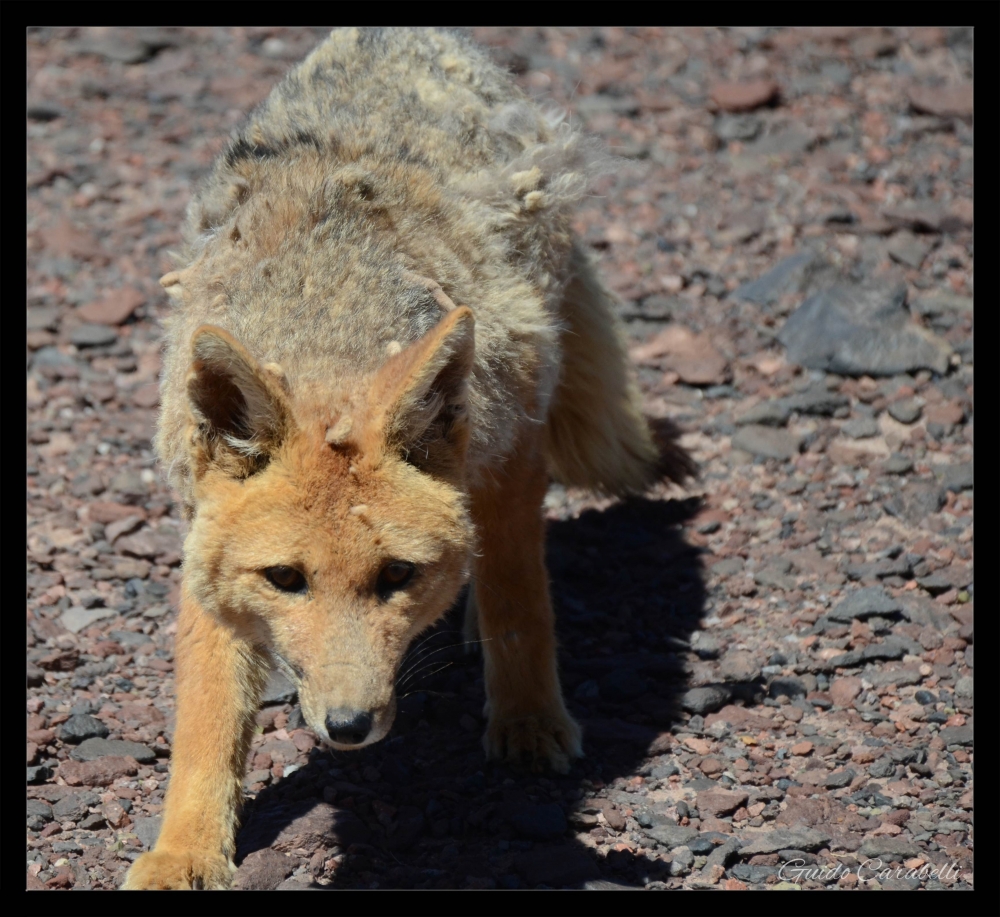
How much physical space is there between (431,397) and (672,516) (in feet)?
11.4

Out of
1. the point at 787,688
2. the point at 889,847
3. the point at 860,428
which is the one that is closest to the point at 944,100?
the point at 860,428

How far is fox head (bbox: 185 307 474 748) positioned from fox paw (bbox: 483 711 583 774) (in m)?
1.50

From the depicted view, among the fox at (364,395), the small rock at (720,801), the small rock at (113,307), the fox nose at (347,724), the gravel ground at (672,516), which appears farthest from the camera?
the small rock at (113,307)

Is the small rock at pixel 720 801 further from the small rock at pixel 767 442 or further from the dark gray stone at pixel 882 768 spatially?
the small rock at pixel 767 442

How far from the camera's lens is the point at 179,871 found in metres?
4.35

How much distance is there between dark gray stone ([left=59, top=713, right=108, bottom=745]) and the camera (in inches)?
215

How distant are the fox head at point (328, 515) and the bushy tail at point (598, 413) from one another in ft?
7.25

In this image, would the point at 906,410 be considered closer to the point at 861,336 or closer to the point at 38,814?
the point at 861,336

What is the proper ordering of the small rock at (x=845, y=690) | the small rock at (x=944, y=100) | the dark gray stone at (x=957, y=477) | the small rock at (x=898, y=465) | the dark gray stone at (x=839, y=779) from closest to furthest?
1. the dark gray stone at (x=839, y=779)
2. the small rock at (x=845, y=690)
3. the dark gray stone at (x=957, y=477)
4. the small rock at (x=898, y=465)
5. the small rock at (x=944, y=100)

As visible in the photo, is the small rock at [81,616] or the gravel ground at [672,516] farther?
the small rock at [81,616]

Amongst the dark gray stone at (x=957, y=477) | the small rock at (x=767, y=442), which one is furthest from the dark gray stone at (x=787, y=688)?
the small rock at (x=767, y=442)

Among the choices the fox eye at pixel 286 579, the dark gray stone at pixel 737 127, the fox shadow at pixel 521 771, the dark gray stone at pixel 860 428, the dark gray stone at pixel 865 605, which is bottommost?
the fox shadow at pixel 521 771

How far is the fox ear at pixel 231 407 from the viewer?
12.5 feet
